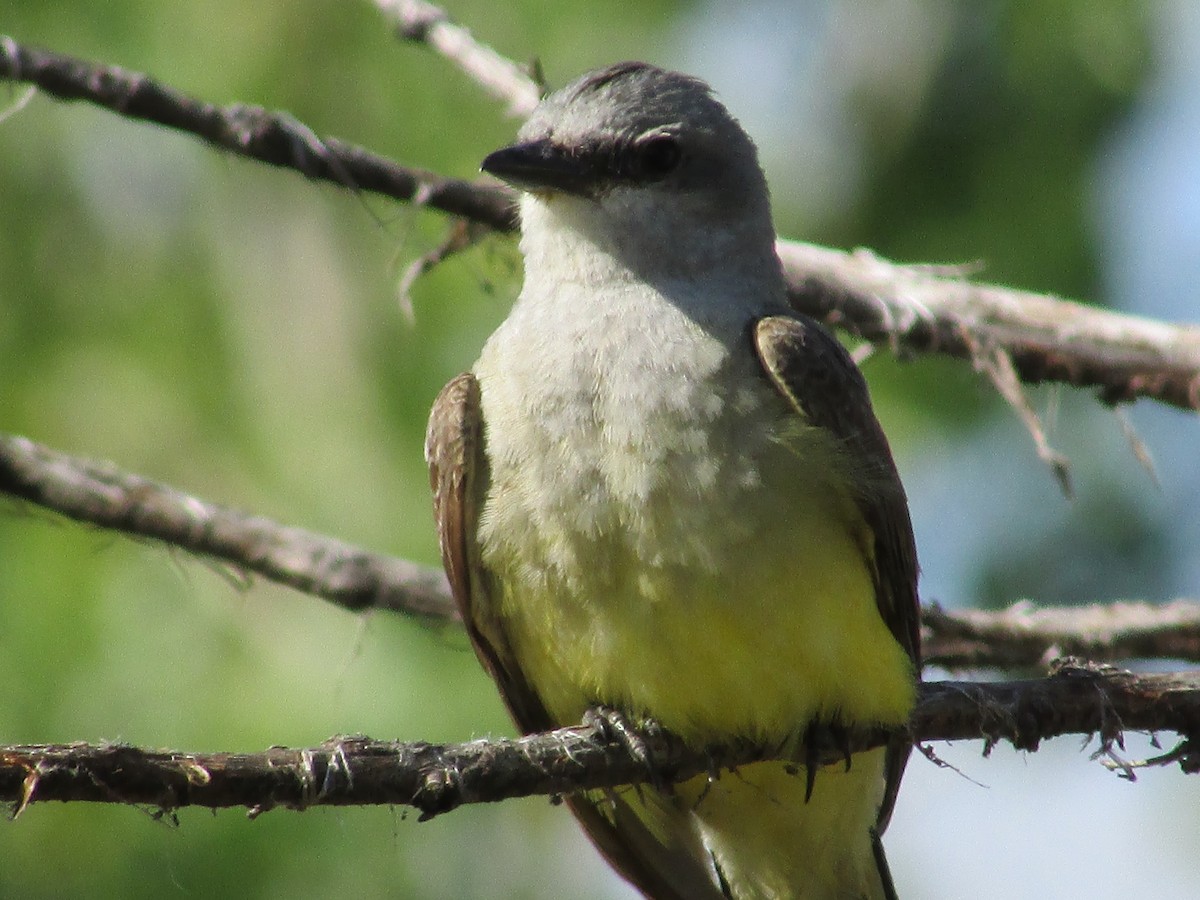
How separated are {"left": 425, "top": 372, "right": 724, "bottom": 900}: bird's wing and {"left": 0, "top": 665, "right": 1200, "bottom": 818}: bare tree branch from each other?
0.58 meters

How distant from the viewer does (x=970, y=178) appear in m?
8.33

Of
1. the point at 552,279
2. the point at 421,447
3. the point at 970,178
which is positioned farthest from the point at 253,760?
the point at 970,178

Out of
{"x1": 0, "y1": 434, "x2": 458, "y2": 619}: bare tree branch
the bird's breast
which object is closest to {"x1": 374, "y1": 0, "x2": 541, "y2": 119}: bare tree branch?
the bird's breast

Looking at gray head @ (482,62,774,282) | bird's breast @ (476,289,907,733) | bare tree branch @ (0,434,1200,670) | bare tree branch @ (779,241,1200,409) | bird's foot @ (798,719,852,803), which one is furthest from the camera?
bare tree branch @ (0,434,1200,670)

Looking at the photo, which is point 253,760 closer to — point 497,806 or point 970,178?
point 497,806

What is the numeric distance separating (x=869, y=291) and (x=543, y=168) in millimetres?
1265

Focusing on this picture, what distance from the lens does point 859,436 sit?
4488 millimetres

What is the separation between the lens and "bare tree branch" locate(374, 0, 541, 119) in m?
5.58

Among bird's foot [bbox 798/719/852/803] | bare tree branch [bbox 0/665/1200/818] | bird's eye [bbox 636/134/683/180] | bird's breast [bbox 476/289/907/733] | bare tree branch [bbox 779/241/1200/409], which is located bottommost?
bare tree branch [bbox 0/665/1200/818]

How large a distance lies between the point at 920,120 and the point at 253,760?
252 inches

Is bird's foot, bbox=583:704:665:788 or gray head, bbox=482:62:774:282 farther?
gray head, bbox=482:62:774:282

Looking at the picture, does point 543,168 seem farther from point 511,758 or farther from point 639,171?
point 511,758

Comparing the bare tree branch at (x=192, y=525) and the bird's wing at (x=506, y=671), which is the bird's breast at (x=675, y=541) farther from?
the bare tree branch at (x=192, y=525)

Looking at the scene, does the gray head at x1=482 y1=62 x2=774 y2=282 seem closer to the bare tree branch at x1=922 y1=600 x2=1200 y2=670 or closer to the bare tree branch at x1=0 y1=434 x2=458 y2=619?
the bare tree branch at x1=0 y1=434 x2=458 y2=619
